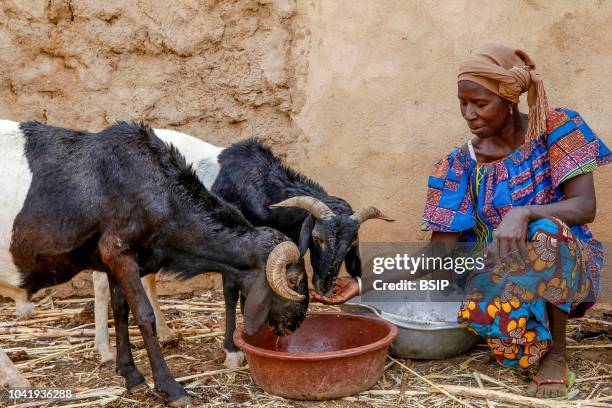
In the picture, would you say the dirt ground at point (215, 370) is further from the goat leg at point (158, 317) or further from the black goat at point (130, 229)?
the black goat at point (130, 229)

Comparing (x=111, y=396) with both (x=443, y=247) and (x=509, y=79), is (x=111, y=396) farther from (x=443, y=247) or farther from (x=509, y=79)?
(x=509, y=79)

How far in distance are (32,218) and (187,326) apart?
1.91 meters

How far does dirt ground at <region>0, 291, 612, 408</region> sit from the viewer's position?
395cm

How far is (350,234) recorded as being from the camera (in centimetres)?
475

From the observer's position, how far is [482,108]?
4.11m

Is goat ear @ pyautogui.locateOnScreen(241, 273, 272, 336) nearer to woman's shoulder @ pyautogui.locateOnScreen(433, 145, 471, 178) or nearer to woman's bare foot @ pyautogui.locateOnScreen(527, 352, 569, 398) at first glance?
woman's shoulder @ pyautogui.locateOnScreen(433, 145, 471, 178)

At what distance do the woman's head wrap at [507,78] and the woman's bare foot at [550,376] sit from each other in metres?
1.27

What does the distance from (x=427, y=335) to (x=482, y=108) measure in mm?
1420

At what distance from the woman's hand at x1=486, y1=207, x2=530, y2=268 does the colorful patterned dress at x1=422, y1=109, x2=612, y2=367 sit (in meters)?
0.07

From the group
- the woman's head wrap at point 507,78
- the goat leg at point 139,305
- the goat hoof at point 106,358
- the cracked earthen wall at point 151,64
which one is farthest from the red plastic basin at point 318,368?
the cracked earthen wall at point 151,64

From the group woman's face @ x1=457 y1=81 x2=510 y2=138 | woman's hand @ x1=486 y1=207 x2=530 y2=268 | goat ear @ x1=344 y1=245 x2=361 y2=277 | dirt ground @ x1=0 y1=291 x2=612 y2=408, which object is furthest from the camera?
goat ear @ x1=344 y1=245 x2=361 y2=277

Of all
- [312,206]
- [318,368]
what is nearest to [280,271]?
[318,368]

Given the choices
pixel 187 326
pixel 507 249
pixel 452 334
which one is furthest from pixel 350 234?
pixel 187 326

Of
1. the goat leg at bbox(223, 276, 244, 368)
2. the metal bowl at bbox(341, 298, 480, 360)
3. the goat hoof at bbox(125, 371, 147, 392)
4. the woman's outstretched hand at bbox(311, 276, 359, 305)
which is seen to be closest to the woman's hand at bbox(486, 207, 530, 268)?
the metal bowl at bbox(341, 298, 480, 360)
